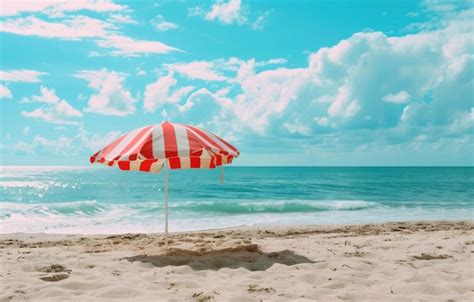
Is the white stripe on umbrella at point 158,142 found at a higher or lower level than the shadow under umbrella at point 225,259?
higher

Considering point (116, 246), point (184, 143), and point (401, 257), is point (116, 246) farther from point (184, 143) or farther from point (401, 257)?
point (401, 257)

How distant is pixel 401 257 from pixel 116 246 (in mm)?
4861

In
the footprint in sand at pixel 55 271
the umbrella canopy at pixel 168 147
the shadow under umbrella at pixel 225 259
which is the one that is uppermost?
the umbrella canopy at pixel 168 147

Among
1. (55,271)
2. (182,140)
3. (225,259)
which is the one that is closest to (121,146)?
(182,140)

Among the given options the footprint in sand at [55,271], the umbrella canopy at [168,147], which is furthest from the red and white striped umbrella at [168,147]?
the footprint in sand at [55,271]

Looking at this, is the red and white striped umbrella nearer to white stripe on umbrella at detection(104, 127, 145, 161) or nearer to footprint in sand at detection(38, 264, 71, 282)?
white stripe on umbrella at detection(104, 127, 145, 161)

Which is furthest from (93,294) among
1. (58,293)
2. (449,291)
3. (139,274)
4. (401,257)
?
(401,257)

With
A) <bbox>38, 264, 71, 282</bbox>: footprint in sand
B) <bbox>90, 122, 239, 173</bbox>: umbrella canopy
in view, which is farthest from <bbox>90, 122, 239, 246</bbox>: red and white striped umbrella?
<bbox>38, 264, 71, 282</bbox>: footprint in sand

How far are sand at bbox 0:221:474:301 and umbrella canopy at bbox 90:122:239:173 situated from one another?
1.48 metres

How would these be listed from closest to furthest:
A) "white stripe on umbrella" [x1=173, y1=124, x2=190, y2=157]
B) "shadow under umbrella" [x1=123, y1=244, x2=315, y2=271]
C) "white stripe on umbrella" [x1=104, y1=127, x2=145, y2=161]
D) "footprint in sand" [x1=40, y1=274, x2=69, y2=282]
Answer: "footprint in sand" [x1=40, y1=274, x2=69, y2=282] → "shadow under umbrella" [x1=123, y1=244, x2=315, y2=271] → "white stripe on umbrella" [x1=173, y1=124, x2=190, y2=157] → "white stripe on umbrella" [x1=104, y1=127, x2=145, y2=161]

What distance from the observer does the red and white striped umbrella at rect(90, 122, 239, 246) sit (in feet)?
18.8

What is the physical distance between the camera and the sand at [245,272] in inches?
171

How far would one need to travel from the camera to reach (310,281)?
191 inches

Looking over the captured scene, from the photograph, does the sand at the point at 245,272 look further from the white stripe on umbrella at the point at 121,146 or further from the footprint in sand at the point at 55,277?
the white stripe on umbrella at the point at 121,146
